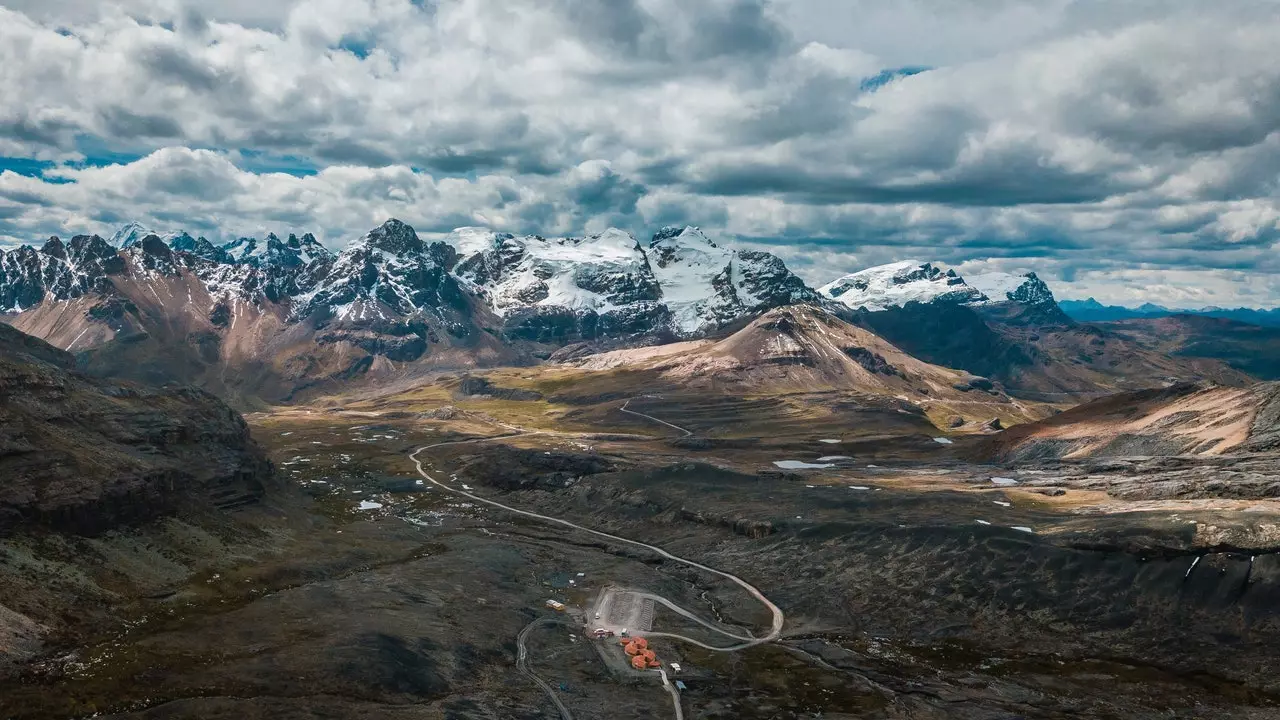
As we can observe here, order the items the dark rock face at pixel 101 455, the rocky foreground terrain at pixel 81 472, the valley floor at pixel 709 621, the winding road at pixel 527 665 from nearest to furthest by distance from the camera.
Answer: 1. the valley floor at pixel 709 621
2. the winding road at pixel 527 665
3. the rocky foreground terrain at pixel 81 472
4. the dark rock face at pixel 101 455

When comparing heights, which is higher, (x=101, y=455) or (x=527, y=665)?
(x=101, y=455)

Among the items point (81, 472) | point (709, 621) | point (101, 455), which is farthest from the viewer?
point (709, 621)

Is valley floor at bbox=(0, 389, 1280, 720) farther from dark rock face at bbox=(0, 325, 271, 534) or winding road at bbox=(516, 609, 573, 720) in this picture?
dark rock face at bbox=(0, 325, 271, 534)

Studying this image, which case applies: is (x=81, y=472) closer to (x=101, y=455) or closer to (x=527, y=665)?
(x=101, y=455)

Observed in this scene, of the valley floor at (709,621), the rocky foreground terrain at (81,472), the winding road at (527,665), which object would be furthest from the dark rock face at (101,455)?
the winding road at (527,665)

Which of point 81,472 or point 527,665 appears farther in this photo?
point 81,472

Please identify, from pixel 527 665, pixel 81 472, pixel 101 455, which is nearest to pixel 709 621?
pixel 527 665

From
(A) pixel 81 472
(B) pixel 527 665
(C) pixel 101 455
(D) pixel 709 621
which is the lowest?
(D) pixel 709 621

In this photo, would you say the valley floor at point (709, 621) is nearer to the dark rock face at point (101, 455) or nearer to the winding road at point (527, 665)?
the winding road at point (527, 665)

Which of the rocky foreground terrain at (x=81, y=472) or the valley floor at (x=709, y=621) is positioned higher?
Answer: the rocky foreground terrain at (x=81, y=472)
